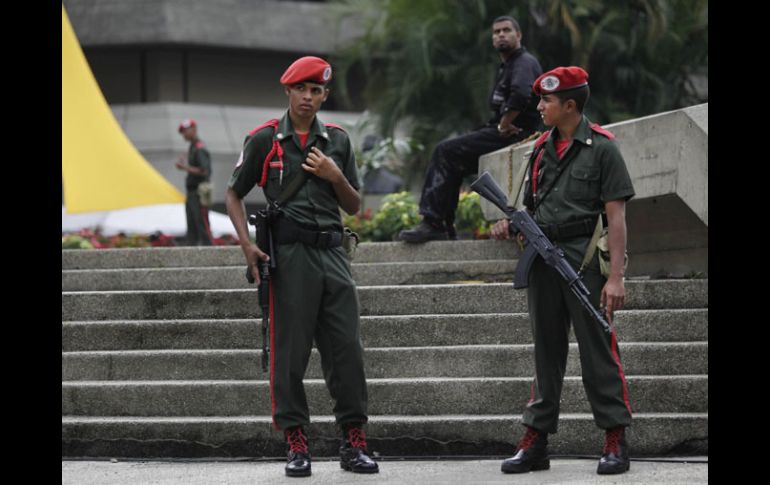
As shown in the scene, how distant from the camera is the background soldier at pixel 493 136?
9.33 m

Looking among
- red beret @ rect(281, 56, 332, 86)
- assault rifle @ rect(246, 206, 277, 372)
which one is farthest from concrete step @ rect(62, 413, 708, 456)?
red beret @ rect(281, 56, 332, 86)

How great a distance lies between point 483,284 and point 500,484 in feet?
8.72

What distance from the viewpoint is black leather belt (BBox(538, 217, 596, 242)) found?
6289 mm

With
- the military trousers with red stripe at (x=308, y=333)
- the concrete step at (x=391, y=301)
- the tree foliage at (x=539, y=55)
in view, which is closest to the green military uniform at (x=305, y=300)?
the military trousers with red stripe at (x=308, y=333)

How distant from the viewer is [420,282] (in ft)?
31.1

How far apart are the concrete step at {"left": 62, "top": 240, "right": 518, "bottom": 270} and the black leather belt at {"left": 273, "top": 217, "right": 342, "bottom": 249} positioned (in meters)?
3.55

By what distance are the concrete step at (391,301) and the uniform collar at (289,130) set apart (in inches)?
89.0

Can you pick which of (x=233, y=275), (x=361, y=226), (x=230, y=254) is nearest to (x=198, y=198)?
(x=361, y=226)

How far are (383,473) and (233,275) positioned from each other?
350 centimetres

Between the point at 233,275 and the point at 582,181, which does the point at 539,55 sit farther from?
the point at 582,181

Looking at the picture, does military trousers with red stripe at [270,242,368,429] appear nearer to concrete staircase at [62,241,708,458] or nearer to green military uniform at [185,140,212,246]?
concrete staircase at [62,241,708,458]

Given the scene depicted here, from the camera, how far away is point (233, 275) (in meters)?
9.62
